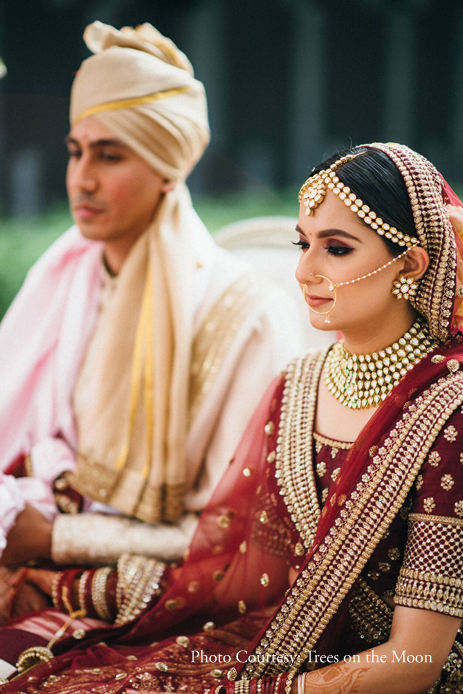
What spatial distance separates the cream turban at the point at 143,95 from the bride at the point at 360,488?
740mm

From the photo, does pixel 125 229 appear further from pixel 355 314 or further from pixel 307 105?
pixel 307 105

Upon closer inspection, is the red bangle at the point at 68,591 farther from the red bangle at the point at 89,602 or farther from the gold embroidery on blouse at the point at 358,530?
the gold embroidery on blouse at the point at 358,530

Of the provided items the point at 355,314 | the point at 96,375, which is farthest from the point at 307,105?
the point at 355,314

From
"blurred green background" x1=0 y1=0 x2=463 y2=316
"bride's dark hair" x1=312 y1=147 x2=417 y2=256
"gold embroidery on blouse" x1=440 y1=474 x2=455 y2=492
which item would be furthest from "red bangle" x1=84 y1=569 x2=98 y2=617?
"blurred green background" x1=0 y1=0 x2=463 y2=316

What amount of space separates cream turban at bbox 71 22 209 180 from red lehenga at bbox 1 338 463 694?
751 millimetres

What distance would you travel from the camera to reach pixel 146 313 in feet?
6.02

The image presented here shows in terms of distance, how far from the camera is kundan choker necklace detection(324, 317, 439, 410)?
1.19 m

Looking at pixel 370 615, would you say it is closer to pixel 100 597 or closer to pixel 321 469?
pixel 321 469

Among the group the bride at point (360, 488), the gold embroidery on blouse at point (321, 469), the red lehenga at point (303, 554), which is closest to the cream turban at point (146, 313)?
the red lehenga at point (303, 554)

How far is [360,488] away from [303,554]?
0.69 feet

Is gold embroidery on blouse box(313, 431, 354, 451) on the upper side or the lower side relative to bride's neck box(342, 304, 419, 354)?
lower

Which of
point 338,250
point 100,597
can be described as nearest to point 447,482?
point 338,250

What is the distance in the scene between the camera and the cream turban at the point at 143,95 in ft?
5.82

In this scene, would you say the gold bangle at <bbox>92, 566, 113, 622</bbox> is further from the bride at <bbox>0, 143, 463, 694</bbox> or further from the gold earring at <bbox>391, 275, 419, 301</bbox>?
the gold earring at <bbox>391, 275, 419, 301</bbox>
